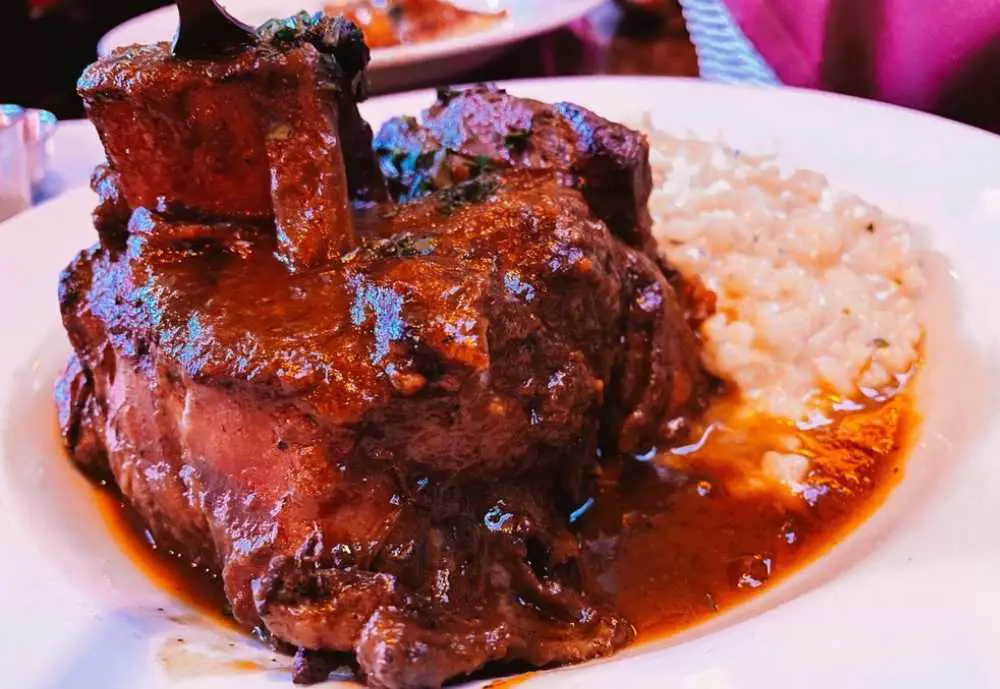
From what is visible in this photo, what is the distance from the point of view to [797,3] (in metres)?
4.99

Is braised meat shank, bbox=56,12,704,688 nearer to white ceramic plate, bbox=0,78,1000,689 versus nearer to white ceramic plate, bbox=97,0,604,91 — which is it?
white ceramic plate, bbox=0,78,1000,689

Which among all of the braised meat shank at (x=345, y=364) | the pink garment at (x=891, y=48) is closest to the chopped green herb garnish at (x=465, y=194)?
the braised meat shank at (x=345, y=364)

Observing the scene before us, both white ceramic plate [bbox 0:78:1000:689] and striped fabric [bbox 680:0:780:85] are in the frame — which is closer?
white ceramic plate [bbox 0:78:1000:689]

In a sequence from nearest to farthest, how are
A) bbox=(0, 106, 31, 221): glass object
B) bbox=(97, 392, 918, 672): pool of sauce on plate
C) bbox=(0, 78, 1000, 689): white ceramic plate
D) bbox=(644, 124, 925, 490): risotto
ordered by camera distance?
bbox=(0, 78, 1000, 689): white ceramic plate < bbox=(97, 392, 918, 672): pool of sauce on plate < bbox=(644, 124, 925, 490): risotto < bbox=(0, 106, 31, 221): glass object

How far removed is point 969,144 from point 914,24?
4.27 feet

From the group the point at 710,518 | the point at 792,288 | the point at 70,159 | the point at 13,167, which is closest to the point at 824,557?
the point at 710,518

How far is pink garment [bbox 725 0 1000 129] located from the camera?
4.41 meters

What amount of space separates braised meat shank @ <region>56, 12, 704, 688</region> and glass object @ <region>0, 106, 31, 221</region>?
1862 millimetres

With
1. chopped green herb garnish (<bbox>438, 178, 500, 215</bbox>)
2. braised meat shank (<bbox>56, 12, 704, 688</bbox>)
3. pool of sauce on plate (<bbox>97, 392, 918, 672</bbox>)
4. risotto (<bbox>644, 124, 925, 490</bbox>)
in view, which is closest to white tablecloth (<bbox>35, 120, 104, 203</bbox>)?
braised meat shank (<bbox>56, 12, 704, 688</bbox>)

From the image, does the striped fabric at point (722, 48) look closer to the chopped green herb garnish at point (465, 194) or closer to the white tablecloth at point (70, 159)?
the chopped green herb garnish at point (465, 194)

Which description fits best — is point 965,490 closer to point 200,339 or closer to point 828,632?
point 828,632

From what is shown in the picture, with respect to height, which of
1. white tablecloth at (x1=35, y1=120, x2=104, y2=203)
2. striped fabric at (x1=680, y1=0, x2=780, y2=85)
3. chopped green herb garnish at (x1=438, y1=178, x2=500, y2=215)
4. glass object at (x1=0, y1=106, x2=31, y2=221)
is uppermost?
chopped green herb garnish at (x1=438, y1=178, x2=500, y2=215)

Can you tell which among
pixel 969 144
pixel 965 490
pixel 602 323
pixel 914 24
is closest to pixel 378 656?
pixel 602 323

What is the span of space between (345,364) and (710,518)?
1252 mm
